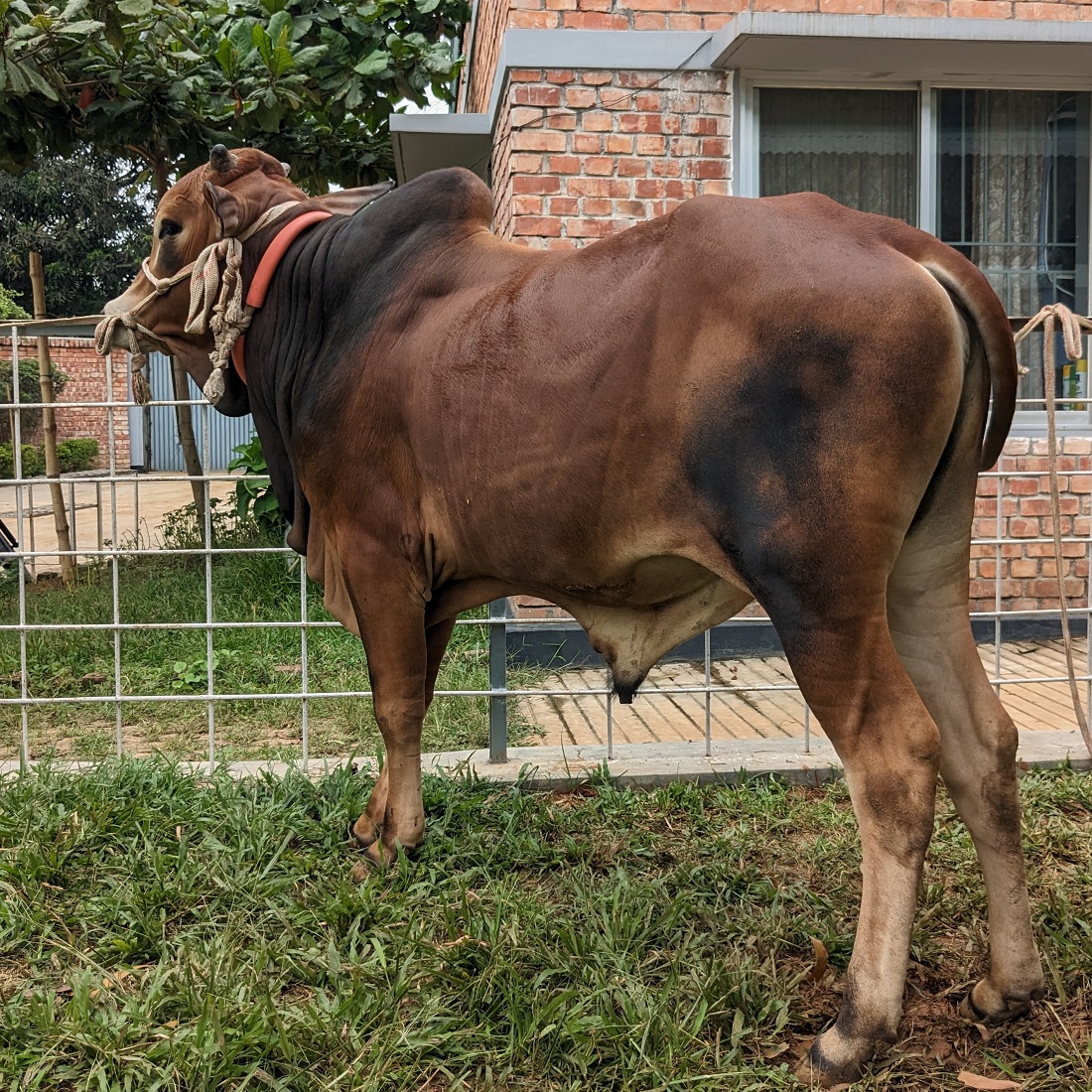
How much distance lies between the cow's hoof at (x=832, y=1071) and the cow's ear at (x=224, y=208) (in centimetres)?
259

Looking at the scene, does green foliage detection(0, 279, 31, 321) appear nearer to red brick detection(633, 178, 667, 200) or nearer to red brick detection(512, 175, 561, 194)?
red brick detection(512, 175, 561, 194)

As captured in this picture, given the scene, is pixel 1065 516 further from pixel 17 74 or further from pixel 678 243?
pixel 17 74

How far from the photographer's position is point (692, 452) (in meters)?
2.24

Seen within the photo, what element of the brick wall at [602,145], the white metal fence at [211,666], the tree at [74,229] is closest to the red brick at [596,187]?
the brick wall at [602,145]

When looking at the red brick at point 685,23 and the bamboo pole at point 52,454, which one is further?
the bamboo pole at point 52,454

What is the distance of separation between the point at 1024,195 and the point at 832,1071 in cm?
574

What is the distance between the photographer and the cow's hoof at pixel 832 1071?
86.4 inches

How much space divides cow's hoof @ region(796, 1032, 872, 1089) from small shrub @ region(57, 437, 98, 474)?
20849 mm

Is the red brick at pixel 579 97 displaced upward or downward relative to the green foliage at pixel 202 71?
downward

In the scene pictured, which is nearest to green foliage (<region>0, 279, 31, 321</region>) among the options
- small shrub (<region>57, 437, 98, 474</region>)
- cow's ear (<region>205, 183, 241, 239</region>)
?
small shrub (<region>57, 437, 98, 474</region>)

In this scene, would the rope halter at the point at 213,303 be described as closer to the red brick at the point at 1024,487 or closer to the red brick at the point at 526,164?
the red brick at the point at 526,164

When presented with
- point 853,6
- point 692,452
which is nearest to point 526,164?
point 853,6

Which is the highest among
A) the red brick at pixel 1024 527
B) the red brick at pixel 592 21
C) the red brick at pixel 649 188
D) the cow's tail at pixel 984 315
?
the red brick at pixel 592 21

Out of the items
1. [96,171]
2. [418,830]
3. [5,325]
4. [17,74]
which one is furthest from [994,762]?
[96,171]
